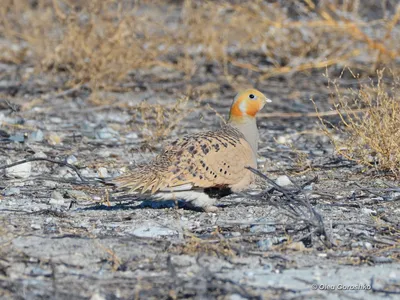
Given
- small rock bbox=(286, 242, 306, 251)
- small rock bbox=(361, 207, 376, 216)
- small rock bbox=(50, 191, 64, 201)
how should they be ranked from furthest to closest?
small rock bbox=(50, 191, 64, 201), small rock bbox=(361, 207, 376, 216), small rock bbox=(286, 242, 306, 251)

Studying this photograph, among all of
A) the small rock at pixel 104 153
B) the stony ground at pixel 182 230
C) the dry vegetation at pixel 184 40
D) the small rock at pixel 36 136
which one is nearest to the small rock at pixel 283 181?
the stony ground at pixel 182 230

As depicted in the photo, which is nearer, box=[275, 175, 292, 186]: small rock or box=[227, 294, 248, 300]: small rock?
box=[227, 294, 248, 300]: small rock

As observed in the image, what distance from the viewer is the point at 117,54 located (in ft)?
33.7

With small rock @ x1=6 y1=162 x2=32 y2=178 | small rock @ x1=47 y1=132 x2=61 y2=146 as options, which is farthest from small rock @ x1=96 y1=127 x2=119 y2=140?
small rock @ x1=6 y1=162 x2=32 y2=178

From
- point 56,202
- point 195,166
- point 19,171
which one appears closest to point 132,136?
point 19,171

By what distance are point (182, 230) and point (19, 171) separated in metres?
2.03

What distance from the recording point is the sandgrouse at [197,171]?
17.6ft

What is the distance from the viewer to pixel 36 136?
795cm

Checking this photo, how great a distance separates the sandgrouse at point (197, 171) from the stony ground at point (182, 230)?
0.49ft

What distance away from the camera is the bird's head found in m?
6.27

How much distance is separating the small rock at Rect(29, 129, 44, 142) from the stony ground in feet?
0.06

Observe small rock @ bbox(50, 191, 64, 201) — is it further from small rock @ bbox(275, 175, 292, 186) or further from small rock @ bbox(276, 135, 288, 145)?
small rock @ bbox(276, 135, 288, 145)

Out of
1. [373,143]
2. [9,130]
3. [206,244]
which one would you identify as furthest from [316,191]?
[9,130]

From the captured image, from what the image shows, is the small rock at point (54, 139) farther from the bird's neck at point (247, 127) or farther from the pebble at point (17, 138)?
the bird's neck at point (247, 127)
